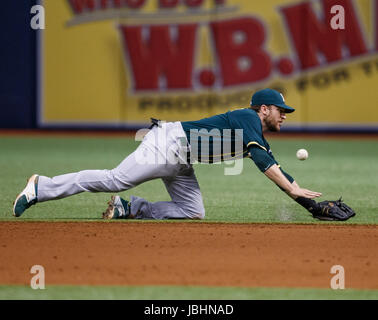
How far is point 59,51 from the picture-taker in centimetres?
1959

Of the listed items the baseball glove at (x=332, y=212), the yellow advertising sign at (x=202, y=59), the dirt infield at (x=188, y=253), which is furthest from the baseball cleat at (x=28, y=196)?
the yellow advertising sign at (x=202, y=59)

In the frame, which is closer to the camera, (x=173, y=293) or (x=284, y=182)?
(x=173, y=293)

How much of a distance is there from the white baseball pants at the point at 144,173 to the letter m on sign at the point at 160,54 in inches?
472

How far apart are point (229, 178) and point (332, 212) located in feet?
13.1

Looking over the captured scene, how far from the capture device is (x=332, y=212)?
767 centimetres

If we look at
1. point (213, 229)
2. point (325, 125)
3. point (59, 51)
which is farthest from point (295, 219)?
point (59, 51)

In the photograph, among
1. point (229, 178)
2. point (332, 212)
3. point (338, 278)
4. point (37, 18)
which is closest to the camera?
point (338, 278)

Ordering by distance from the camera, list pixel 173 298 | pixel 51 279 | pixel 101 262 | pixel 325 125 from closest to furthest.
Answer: pixel 173 298 < pixel 51 279 < pixel 101 262 < pixel 325 125

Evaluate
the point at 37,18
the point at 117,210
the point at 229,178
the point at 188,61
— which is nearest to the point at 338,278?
the point at 117,210

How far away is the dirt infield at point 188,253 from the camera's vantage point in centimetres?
544

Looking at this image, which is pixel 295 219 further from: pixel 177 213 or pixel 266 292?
pixel 266 292

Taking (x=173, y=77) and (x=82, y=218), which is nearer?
Answer: (x=82, y=218)

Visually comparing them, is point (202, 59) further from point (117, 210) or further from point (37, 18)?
point (117, 210)

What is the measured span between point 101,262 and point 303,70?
14.0m
